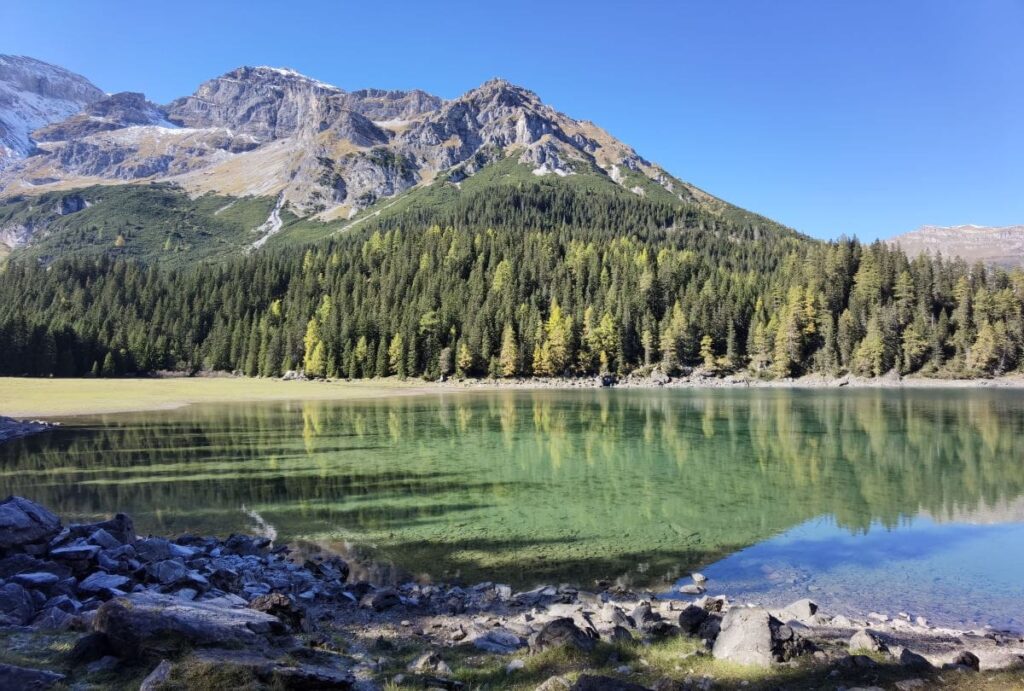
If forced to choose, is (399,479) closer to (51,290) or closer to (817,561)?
(817,561)

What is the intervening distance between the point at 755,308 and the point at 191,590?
134743 mm

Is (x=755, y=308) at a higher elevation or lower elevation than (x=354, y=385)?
higher

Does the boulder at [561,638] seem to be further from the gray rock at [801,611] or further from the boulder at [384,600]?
the gray rock at [801,611]

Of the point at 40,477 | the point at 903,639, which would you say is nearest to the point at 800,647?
the point at 903,639

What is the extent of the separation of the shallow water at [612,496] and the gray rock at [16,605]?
816 centimetres

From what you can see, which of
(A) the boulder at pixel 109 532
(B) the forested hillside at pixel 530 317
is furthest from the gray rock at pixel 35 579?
(B) the forested hillside at pixel 530 317

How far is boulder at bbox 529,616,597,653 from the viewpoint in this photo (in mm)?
10070

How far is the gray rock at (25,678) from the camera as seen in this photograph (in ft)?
22.1

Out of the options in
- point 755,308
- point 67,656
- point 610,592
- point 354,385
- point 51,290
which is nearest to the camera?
point 67,656

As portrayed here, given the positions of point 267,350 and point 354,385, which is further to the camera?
point 267,350

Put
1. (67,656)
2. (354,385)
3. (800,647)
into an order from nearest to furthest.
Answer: (67,656) → (800,647) → (354,385)

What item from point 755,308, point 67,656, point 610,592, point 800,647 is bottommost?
point 610,592

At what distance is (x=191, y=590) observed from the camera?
12.2 meters

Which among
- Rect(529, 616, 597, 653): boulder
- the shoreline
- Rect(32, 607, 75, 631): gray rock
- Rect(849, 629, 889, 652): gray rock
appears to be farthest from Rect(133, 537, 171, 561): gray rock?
the shoreline
